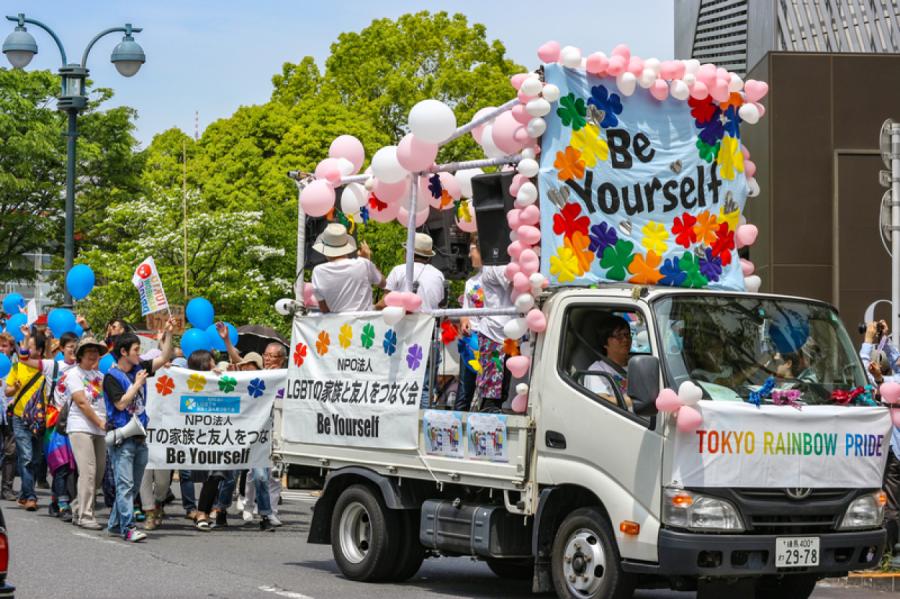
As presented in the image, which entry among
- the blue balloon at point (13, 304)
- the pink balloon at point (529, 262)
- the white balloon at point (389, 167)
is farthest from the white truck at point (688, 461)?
the blue balloon at point (13, 304)

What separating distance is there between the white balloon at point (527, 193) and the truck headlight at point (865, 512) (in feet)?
9.50

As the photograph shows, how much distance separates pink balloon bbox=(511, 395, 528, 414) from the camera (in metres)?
10.8

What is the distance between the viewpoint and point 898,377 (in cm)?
1343

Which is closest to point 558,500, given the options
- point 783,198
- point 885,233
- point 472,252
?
point 472,252

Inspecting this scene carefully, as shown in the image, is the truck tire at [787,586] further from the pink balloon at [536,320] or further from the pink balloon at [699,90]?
the pink balloon at [699,90]

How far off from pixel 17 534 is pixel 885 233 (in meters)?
9.34

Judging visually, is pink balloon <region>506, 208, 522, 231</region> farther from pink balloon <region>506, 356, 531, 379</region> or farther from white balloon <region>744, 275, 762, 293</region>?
white balloon <region>744, 275, 762, 293</region>

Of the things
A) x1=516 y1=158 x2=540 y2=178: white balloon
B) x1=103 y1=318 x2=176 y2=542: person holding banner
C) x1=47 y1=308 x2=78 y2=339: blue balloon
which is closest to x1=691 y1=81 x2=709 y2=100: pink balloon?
x1=516 y1=158 x2=540 y2=178: white balloon

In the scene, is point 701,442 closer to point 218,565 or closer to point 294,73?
point 218,565

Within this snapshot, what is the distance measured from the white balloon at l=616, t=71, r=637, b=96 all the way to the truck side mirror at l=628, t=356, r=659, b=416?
7.68ft

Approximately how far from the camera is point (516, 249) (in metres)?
10.8

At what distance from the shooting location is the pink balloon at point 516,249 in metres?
10.8

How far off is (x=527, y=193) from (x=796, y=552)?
295cm

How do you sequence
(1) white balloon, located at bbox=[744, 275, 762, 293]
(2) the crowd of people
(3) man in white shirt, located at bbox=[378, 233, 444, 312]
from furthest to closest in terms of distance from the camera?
1. (2) the crowd of people
2. (3) man in white shirt, located at bbox=[378, 233, 444, 312]
3. (1) white balloon, located at bbox=[744, 275, 762, 293]
